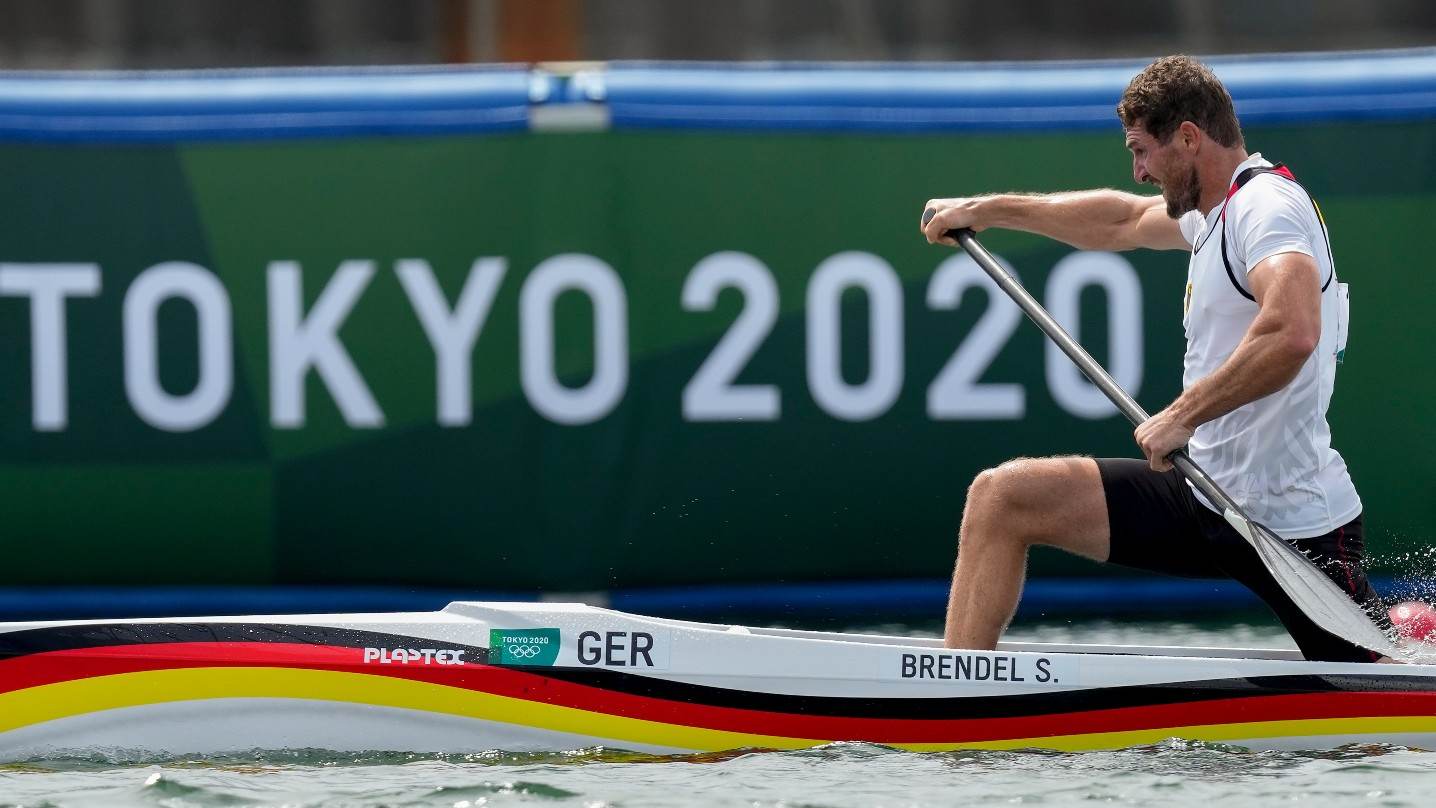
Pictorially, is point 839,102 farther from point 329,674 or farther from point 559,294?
point 329,674

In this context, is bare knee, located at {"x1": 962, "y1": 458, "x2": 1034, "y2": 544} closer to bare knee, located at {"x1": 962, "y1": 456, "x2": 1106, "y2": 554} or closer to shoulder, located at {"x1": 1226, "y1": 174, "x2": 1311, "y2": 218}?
bare knee, located at {"x1": 962, "y1": 456, "x2": 1106, "y2": 554}

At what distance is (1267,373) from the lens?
14.5 feet

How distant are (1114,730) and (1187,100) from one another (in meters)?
1.43

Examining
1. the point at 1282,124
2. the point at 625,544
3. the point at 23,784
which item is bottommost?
the point at 23,784

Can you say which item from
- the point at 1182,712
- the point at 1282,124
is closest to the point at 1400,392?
the point at 1282,124

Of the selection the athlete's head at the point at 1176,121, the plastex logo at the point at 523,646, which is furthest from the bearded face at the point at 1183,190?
the plastex logo at the point at 523,646

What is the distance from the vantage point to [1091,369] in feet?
16.6

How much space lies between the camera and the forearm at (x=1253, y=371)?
441cm

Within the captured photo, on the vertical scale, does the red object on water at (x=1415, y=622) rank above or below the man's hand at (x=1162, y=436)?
below

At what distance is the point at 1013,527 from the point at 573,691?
1082mm

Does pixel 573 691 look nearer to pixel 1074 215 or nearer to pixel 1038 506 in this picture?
pixel 1038 506

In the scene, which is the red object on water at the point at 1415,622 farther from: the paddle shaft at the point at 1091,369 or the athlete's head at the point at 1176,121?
the athlete's head at the point at 1176,121

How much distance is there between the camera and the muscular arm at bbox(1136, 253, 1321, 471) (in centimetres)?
441

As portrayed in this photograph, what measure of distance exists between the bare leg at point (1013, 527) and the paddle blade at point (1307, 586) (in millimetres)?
324
